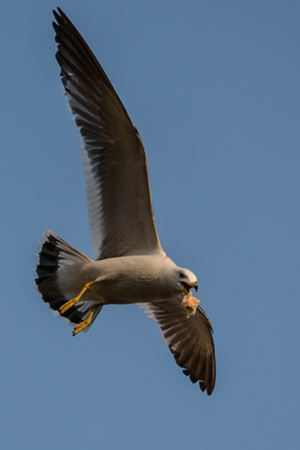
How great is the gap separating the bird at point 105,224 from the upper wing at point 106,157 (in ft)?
0.04

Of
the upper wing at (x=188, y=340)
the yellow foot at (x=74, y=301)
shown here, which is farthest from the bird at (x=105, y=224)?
the upper wing at (x=188, y=340)

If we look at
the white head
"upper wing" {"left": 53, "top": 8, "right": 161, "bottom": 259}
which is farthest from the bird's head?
"upper wing" {"left": 53, "top": 8, "right": 161, "bottom": 259}

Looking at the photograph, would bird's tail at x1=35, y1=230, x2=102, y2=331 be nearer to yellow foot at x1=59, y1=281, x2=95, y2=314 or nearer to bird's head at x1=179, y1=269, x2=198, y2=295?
yellow foot at x1=59, y1=281, x2=95, y2=314

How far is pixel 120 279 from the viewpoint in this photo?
1026 centimetres

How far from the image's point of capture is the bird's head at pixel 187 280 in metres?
9.69

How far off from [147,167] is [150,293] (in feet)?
4.61

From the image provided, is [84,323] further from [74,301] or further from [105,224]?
[105,224]

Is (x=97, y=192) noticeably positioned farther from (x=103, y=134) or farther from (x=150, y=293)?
(x=150, y=293)

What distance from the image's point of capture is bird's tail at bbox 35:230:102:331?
10711 millimetres

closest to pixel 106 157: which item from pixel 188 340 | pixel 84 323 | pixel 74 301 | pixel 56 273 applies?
pixel 56 273

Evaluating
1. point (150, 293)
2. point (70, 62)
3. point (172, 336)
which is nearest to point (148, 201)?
point (150, 293)

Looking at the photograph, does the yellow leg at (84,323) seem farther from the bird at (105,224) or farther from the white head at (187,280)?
the white head at (187,280)

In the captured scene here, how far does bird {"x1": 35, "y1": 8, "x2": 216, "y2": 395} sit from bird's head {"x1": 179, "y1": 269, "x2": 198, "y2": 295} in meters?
0.01

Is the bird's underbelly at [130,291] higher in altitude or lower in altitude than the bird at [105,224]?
lower
